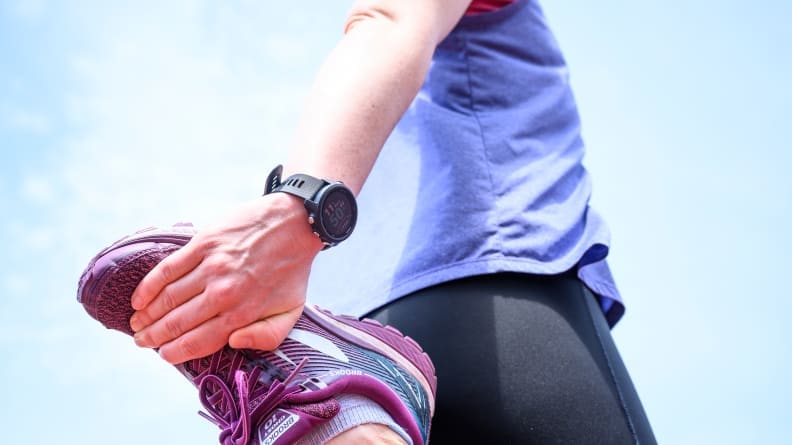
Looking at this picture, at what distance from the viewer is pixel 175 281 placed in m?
0.91

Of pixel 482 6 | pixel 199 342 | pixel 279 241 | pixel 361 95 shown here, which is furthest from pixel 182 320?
pixel 482 6

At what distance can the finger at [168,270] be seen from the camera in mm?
898

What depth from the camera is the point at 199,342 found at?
93 centimetres

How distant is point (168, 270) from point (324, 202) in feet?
0.57

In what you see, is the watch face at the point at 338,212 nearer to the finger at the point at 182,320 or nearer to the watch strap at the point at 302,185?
the watch strap at the point at 302,185

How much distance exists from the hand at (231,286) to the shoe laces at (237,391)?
0.03m

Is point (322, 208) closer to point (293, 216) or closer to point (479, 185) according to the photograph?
point (293, 216)

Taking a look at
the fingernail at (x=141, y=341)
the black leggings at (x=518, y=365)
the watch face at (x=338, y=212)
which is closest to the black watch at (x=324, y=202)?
the watch face at (x=338, y=212)

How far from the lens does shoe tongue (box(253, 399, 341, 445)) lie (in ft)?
2.82

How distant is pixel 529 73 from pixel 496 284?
14.0 inches

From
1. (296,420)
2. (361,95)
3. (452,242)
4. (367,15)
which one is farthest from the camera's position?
(452,242)

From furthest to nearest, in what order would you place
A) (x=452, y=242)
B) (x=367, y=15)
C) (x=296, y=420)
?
(x=452, y=242)
(x=367, y=15)
(x=296, y=420)

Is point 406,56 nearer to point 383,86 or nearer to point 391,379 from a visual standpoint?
point 383,86

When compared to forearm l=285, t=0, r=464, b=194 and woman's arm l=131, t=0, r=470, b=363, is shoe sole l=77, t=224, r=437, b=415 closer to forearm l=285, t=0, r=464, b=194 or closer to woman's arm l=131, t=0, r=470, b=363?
woman's arm l=131, t=0, r=470, b=363
